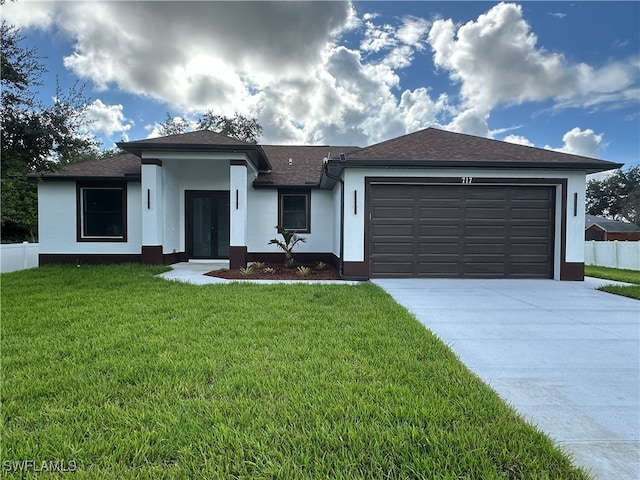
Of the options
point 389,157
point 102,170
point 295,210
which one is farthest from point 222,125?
point 389,157

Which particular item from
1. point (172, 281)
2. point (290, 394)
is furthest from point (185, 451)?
point (172, 281)

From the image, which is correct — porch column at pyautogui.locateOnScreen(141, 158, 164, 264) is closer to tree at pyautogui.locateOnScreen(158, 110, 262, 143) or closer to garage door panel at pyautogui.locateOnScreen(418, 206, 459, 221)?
garage door panel at pyautogui.locateOnScreen(418, 206, 459, 221)

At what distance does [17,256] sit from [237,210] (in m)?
Result: 6.91

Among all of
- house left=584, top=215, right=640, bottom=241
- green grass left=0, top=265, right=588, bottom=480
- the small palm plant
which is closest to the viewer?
green grass left=0, top=265, right=588, bottom=480

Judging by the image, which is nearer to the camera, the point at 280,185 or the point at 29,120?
the point at 29,120

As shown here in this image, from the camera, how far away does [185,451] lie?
1904 millimetres

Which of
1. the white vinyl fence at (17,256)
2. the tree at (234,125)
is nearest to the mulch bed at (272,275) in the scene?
the white vinyl fence at (17,256)

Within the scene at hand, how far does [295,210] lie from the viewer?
39.8ft

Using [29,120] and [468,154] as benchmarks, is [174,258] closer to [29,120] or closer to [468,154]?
[29,120]

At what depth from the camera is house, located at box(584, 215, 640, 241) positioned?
34.9 meters

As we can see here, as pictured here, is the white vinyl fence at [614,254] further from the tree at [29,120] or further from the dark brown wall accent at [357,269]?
the tree at [29,120]

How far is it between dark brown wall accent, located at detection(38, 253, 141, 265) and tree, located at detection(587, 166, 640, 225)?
2071 inches

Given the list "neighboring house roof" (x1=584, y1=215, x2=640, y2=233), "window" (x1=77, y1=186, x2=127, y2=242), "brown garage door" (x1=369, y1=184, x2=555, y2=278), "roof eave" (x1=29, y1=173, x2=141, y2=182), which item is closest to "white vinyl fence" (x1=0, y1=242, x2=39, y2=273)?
"window" (x1=77, y1=186, x2=127, y2=242)

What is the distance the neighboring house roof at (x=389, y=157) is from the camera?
8203 mm
